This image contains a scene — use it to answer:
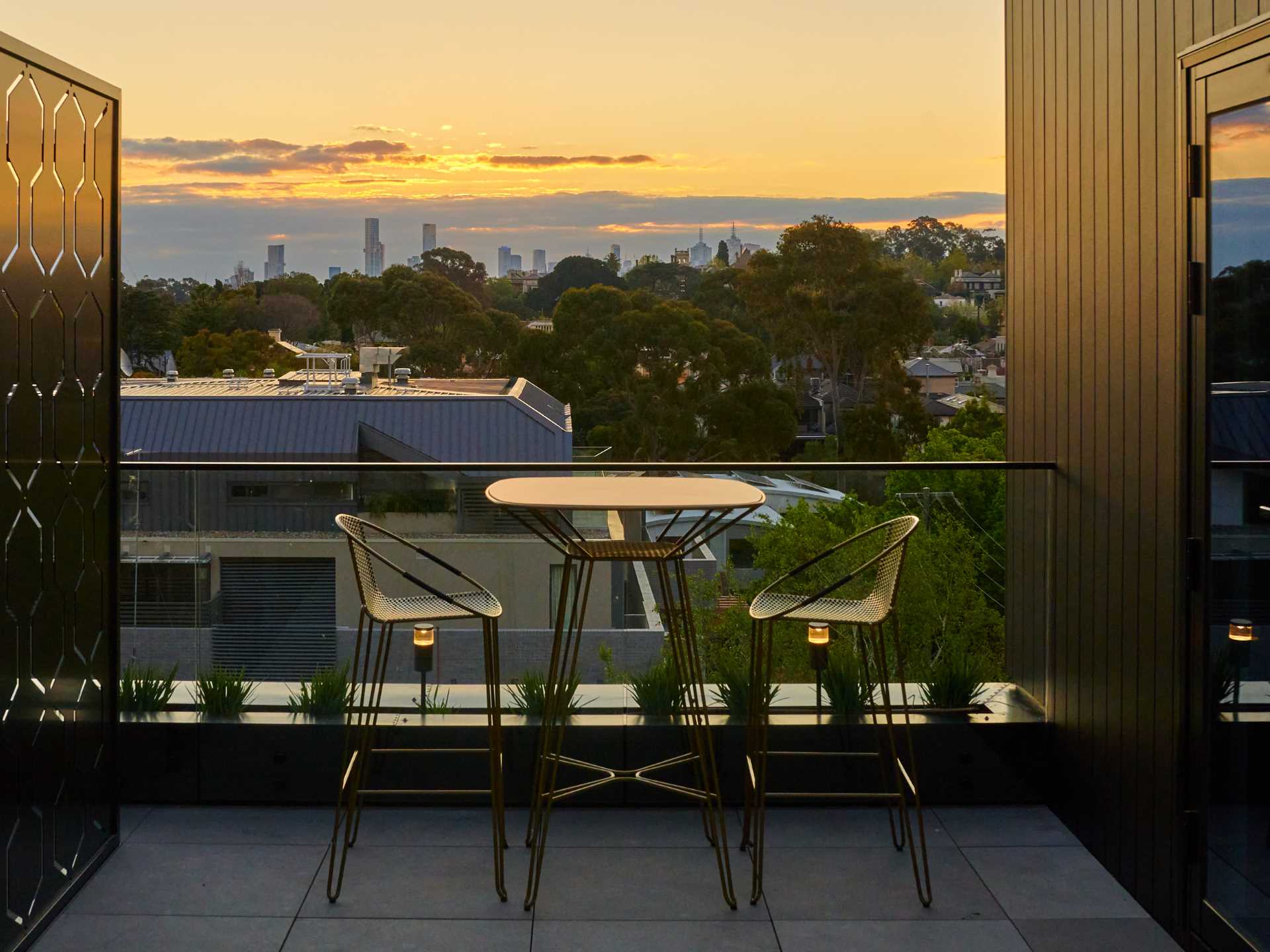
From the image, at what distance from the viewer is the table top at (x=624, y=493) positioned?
3.07 metres

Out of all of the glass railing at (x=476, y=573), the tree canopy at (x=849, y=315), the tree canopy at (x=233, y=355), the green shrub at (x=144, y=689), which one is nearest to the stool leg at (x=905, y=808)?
the glass railing at (x=476, y=573)

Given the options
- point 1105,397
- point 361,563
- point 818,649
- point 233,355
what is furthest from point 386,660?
point 233,355

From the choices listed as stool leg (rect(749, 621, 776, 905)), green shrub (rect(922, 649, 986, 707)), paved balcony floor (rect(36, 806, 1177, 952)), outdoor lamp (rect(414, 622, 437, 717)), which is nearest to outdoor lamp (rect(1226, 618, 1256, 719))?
paved balcony floor (rect(36, 806, 1177, 952))

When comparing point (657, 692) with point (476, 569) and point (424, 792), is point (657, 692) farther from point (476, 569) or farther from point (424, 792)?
point (424, 792)

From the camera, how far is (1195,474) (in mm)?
2859

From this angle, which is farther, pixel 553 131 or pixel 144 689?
pixel 553 131

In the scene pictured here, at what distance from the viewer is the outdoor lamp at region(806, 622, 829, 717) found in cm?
391

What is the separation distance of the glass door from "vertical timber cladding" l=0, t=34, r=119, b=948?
8.62ft

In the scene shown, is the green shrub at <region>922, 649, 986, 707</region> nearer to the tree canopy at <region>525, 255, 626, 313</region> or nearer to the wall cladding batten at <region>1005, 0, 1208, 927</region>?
the wall cladding batten at <region>1005, 0, 1208, 927</region>

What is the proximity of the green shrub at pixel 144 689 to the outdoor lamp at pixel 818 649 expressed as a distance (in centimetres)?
203

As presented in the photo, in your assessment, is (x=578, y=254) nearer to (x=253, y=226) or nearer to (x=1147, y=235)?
(x=253, y=226)

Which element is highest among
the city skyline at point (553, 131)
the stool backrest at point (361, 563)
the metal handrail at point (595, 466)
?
the city skyline at point (553, 131)

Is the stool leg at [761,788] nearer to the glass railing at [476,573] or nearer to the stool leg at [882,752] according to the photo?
the stool leg at [882,752]

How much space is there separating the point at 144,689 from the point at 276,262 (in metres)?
20.9
